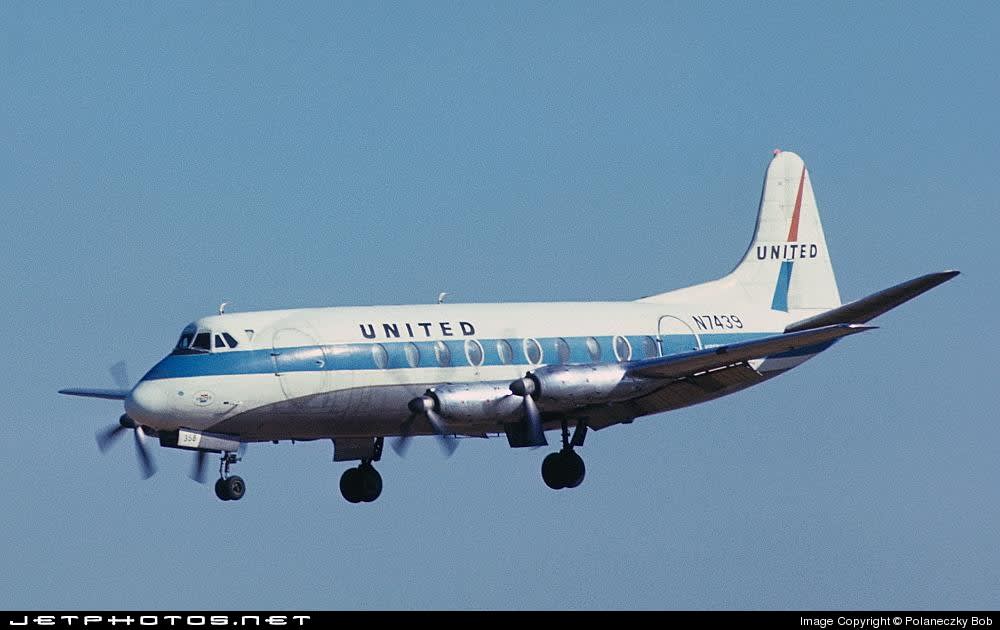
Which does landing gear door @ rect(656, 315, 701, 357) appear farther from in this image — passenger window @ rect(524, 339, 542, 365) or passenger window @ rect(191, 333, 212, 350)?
passenger window @ rect(191, 333, 212, 350)

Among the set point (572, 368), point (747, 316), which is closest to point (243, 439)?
point (572, 368)

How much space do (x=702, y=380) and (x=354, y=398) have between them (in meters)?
8.54

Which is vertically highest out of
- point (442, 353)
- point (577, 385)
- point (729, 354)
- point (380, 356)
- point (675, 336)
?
point (675, 336)

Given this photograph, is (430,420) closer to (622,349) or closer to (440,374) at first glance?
(440,374)

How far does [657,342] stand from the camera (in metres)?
49.8

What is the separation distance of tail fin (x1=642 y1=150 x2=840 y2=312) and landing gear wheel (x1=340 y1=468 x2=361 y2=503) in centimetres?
1068

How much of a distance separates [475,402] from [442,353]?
1515 mm

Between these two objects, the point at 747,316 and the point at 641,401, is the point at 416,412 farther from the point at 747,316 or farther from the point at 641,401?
the point at 747,316

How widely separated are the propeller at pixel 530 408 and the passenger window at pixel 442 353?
1557 mm

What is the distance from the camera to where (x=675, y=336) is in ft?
165

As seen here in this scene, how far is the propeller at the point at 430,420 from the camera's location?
4512 centimetres

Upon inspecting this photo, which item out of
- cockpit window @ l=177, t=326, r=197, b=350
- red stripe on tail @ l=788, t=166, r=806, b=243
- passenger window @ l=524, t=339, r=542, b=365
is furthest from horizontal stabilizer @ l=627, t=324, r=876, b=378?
cockpit window @ l=177, t=326, r=197, b=350

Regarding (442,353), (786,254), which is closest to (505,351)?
(442,353)

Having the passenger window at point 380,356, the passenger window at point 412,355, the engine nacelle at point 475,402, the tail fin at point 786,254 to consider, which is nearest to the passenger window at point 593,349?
the engine nacelle at point 475,402
